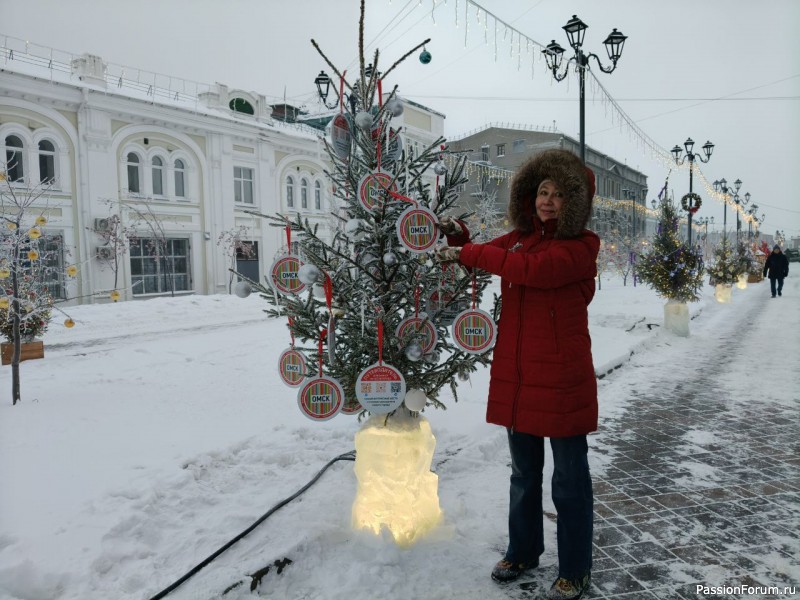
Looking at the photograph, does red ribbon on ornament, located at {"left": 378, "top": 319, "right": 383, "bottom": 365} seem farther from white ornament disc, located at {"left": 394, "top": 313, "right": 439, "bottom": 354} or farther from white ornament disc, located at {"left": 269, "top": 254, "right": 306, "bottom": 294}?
white ornament disc, located at {"left": 269, "top": 254, "right": 306, "bottom": 294}

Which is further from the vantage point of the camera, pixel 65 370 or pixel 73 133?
pixel 73 133

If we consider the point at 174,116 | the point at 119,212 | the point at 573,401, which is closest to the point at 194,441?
the point at 573,401

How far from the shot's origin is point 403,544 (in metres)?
3.09

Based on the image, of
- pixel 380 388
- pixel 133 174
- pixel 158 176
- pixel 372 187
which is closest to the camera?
pixel 380 388

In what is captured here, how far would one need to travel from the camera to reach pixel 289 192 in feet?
87.4

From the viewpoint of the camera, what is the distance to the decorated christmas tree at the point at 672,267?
1187 centimetres

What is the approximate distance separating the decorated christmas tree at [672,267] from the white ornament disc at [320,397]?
11.0 metres

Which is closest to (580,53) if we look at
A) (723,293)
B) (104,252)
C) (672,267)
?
(672,267)

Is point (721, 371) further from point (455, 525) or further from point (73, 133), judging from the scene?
point (73, 133)

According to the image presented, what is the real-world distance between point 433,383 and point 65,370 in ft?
22.0

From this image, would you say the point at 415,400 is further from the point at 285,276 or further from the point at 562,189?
the point at 562,189

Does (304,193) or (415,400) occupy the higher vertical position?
→ (304,193)

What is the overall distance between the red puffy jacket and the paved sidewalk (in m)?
1.05

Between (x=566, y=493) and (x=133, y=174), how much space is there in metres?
22.3
